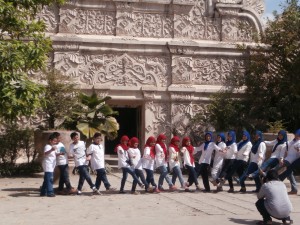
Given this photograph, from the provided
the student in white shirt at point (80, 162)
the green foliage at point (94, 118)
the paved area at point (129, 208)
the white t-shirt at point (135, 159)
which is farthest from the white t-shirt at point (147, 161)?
the green foliage at point (94, 118)

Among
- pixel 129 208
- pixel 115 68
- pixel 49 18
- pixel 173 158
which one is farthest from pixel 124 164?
pixel 49 18

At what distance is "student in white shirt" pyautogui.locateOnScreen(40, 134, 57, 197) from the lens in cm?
1139

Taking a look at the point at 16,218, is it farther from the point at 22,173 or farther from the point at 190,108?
the point at 190,108

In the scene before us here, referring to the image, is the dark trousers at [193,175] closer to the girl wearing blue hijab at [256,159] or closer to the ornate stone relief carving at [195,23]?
the girl wearing blue hijab at [256,159]

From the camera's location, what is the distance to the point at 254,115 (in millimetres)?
17750

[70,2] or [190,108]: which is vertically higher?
[70,2]

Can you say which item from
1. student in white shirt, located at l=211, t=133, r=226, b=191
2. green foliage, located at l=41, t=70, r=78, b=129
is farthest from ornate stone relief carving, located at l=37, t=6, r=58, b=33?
student in white shirt, located at l=211, t=133, r=226, b=191

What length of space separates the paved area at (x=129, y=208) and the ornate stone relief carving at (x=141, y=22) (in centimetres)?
779

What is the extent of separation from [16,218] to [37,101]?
9.48 feet

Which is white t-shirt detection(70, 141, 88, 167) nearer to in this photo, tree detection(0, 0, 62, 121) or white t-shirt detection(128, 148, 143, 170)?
white t-shirt detection(128, 148, 143, 170)

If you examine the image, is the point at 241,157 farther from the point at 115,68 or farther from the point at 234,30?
the point at 234,30

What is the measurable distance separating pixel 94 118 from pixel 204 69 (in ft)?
17.8

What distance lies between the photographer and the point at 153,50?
60.5 feet

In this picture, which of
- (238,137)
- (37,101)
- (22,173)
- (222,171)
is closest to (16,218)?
(37,101)
